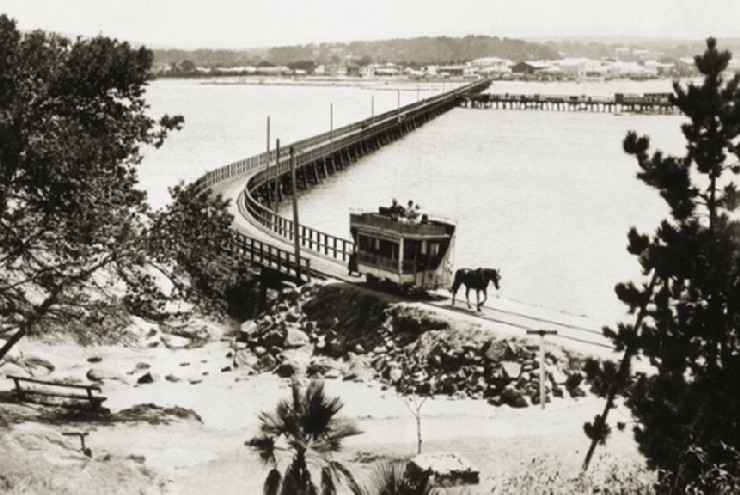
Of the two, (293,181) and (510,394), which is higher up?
(293,181)

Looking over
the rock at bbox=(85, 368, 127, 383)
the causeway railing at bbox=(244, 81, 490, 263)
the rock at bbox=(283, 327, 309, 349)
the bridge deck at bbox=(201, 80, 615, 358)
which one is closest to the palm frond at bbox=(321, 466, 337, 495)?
the bridge deck at bbox=(201, 80, 615, 358)

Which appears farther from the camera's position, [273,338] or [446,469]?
[273,338]

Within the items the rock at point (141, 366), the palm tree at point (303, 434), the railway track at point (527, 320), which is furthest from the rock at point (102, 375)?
the palm tree at point (303, 434)

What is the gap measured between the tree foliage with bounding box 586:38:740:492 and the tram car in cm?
1362

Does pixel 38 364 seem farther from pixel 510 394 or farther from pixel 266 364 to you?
pixel 510 394

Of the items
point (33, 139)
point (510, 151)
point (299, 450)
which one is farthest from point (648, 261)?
point (510, 151)

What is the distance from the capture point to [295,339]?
3073cm

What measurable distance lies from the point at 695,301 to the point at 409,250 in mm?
15305

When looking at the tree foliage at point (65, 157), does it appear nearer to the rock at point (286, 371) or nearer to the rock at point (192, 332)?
the rock at point (286, 371)

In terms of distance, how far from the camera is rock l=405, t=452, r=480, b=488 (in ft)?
55.9

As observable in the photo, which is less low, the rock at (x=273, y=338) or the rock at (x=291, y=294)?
the rock at (x=291, y=294)

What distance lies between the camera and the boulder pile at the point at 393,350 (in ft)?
81.5

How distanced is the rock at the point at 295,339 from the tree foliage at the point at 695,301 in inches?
594

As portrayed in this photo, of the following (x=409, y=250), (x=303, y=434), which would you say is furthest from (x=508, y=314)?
(x=303, y=434)
